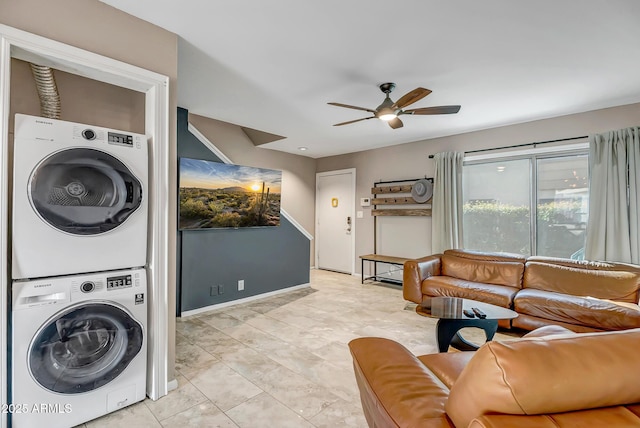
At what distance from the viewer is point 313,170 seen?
677 centimetres

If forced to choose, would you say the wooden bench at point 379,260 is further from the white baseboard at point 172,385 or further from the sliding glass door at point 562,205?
the white baseboard at point 172,385

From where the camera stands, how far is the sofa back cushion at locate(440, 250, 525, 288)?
371 cm

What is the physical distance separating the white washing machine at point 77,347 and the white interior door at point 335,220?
15.1 ft

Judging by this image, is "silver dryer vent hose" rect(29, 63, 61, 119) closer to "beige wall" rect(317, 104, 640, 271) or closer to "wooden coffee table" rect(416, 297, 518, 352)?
"wooden coffee table" rect(416, 297, 518, 352)

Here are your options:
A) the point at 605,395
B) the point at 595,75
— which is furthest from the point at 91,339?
the point at 595,75

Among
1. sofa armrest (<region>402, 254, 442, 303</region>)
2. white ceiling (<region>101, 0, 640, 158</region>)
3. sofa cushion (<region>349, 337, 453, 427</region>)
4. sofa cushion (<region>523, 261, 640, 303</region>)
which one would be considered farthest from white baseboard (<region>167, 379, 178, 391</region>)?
sofa cushion (<region>523, 261, 640, 303</region>)

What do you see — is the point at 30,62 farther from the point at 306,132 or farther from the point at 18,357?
the point at 306,132

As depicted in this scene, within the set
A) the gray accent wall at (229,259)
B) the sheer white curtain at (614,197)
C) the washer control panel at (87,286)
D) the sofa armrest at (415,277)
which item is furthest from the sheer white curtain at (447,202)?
the washer control panel at (87,286)

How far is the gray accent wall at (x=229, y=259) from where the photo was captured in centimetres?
367

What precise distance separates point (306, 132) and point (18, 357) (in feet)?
12.9

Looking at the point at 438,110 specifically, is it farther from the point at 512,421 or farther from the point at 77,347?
the point at 77,347

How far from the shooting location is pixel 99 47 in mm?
1857

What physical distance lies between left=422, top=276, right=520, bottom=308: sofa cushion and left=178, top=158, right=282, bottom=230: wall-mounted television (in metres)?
2.32

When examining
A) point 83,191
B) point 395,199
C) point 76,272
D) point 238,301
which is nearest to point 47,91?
point 83,191
